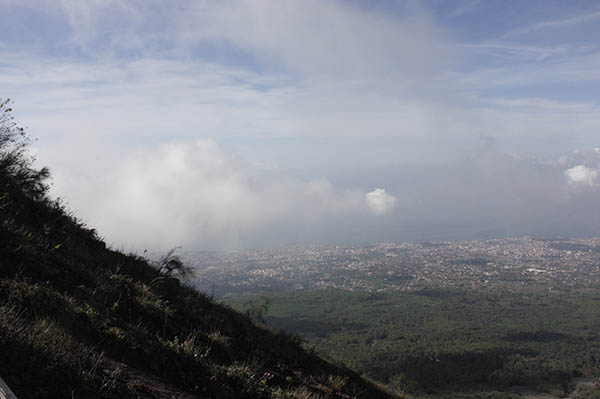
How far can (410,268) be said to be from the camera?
349 feet

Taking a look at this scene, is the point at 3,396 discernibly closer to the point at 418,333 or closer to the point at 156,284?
the point at 156,284

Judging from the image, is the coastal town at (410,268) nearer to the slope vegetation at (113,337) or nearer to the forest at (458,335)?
the forest at (458,335)

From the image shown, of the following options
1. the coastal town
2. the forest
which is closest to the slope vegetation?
the forest

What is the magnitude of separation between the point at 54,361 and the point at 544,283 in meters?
112

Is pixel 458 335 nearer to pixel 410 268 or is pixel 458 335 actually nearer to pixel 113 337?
pixel 113 337

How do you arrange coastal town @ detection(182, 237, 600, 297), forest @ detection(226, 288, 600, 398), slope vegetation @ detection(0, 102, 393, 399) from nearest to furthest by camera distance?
slope vegetation @ detection(0, 102, 393, 399), forest @ detection(226, 288, 600, 398), coastal town @ detection(182, 237, 600, 297)

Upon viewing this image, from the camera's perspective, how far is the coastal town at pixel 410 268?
280 ft

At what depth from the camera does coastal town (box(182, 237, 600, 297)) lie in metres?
85.4

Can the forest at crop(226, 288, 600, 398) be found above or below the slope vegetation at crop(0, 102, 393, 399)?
below

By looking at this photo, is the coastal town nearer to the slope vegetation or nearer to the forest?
the forest

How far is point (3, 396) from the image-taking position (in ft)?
5.41

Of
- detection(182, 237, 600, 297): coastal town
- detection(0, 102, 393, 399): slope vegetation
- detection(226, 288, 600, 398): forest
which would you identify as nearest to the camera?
detection(0, 102, 393, 399): slope vegetation

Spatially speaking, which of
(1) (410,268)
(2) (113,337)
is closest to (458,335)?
(2) (113,337)

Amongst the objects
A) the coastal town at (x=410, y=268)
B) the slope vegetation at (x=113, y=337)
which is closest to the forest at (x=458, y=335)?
the slope vegetation at (x=113, y=337)
